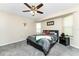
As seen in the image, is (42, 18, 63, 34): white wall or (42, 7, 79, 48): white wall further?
(42, 18, 63, 34): white wall

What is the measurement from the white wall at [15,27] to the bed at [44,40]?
0.16 m

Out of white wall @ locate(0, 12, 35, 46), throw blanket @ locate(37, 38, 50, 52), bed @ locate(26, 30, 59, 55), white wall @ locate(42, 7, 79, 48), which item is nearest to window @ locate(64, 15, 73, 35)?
white wall @ locate(42, 7, 79, 48)

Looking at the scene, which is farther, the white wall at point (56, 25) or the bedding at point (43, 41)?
the white wall at point (56, 25)

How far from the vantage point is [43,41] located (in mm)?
2035

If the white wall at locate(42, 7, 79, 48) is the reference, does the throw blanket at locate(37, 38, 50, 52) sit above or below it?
below

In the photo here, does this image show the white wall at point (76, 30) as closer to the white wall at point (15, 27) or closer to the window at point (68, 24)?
the window at point (68, 24)

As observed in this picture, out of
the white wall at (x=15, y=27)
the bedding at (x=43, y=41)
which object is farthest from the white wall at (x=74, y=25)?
the white wall at (x=15, y=27)

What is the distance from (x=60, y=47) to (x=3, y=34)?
1.56m

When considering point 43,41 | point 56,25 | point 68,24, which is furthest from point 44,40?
point 68,24

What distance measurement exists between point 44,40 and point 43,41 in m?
0.03

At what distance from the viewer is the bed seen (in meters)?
2.05

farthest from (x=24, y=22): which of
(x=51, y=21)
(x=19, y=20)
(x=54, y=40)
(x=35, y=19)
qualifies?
(x=54, y=40)

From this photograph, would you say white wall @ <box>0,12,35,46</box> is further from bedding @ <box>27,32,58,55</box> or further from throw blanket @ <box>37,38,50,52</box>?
throw blanket @ <box>37,38,50,52</box>

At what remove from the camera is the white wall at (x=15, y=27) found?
2096 mm
